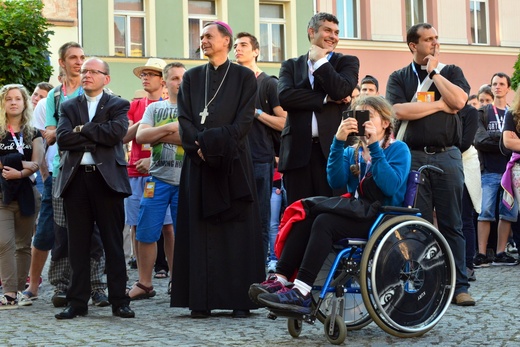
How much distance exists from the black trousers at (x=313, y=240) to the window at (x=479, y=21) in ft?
101

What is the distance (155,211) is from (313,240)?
10.6ft

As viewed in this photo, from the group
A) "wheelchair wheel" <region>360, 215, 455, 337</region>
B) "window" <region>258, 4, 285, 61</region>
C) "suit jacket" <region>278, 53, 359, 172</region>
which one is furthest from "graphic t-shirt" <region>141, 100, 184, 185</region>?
"window" <region>258, 4, 285, 61</region>

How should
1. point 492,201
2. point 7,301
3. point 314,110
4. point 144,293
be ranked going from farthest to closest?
point 492,201
point 144,293
point 7,301
point 314,110

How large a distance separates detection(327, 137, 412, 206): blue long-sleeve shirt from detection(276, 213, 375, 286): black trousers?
30 centimetres

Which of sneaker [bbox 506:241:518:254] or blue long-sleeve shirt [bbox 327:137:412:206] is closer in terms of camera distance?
blue long-sleeve shirt [bbox 327:137:412:206]

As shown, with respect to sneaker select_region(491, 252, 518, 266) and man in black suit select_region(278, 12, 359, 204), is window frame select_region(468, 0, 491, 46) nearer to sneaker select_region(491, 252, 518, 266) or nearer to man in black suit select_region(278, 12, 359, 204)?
sneaker select_region(491, 252, 518, 266)

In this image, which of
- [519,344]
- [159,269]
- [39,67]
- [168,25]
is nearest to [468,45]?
[168,25]

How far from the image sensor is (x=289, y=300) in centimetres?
686

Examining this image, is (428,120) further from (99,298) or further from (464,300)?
(99,298)

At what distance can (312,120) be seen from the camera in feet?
28.5

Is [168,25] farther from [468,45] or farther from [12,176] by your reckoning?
Result: [12,176]

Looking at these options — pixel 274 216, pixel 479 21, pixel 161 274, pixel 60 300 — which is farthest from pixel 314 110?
pixel 479 21

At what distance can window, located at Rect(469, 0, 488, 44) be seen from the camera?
1444 inches

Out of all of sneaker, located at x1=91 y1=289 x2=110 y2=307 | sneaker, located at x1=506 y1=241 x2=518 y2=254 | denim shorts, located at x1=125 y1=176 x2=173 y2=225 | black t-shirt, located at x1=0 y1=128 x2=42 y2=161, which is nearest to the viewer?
sneaker, located at x1=91 y1=289 x2=110 y2=307
